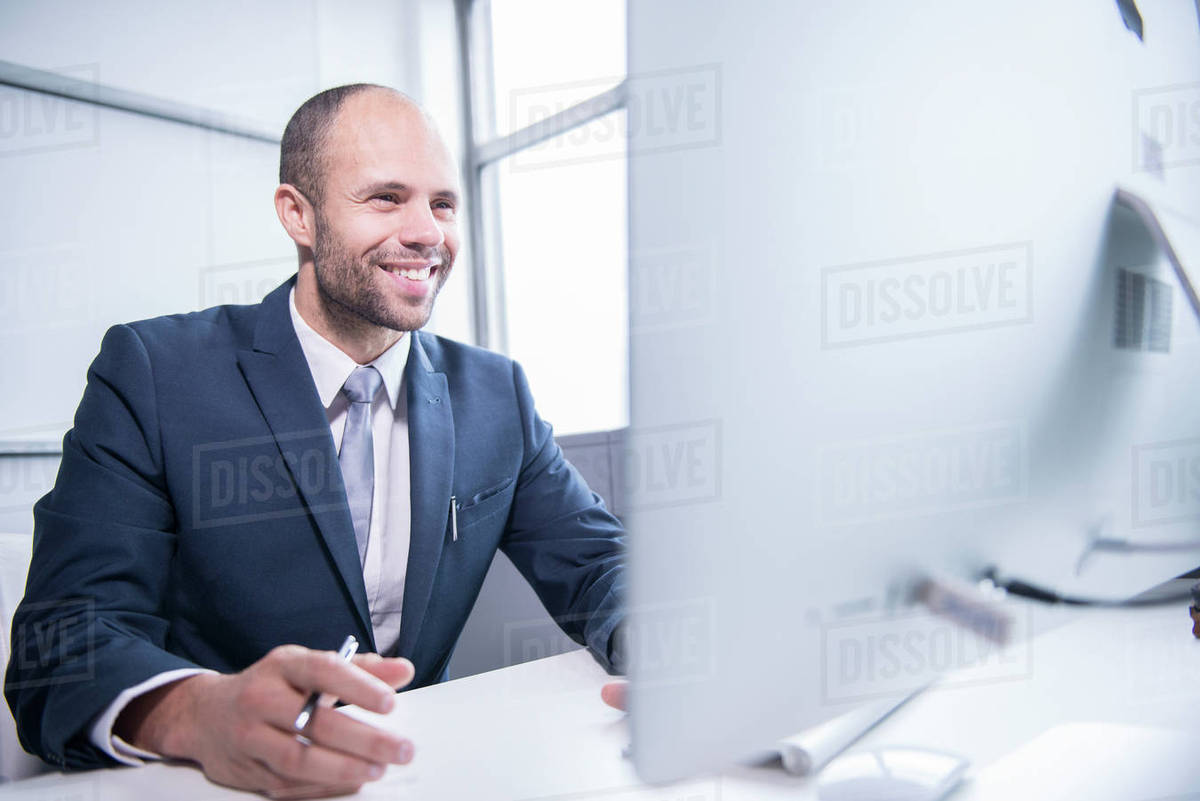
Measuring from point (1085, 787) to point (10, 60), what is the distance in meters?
2.89

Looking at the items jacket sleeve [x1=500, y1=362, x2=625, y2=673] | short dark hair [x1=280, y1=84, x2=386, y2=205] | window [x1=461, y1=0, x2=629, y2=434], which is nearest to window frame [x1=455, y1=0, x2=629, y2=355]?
window [x1=461, y1=0, x2=629, y2=434]

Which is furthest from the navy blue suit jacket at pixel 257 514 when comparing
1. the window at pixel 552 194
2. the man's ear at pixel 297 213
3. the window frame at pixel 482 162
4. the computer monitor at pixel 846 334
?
the window frame at pixel 482 162

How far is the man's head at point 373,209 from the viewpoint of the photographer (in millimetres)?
1269

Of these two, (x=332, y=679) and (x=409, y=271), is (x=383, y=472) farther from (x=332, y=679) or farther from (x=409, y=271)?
(x=332, y=679)

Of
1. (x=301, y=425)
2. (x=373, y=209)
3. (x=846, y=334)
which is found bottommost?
(x=301, y=425)

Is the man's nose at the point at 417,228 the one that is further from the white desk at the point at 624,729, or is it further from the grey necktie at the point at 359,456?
the white desk at the point at 624,729

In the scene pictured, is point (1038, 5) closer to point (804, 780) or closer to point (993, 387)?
point (993, 387)

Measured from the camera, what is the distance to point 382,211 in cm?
130

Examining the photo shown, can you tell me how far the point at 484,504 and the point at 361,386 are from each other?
25 cm

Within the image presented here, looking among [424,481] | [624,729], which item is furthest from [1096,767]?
[424,481]

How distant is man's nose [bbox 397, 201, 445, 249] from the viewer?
130cm

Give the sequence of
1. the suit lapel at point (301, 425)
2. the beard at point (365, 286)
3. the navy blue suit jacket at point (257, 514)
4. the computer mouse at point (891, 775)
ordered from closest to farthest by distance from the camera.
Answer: the computer mouse at point (891, 775), the navy blue suit jacket at point (257, 514), the suit lapel at point (301, 425), the beard at point (365, 286)

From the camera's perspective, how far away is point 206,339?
1.12 m

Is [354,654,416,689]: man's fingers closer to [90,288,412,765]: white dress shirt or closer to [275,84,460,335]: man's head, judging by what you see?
[90,288,412,765]: white dress shirt
